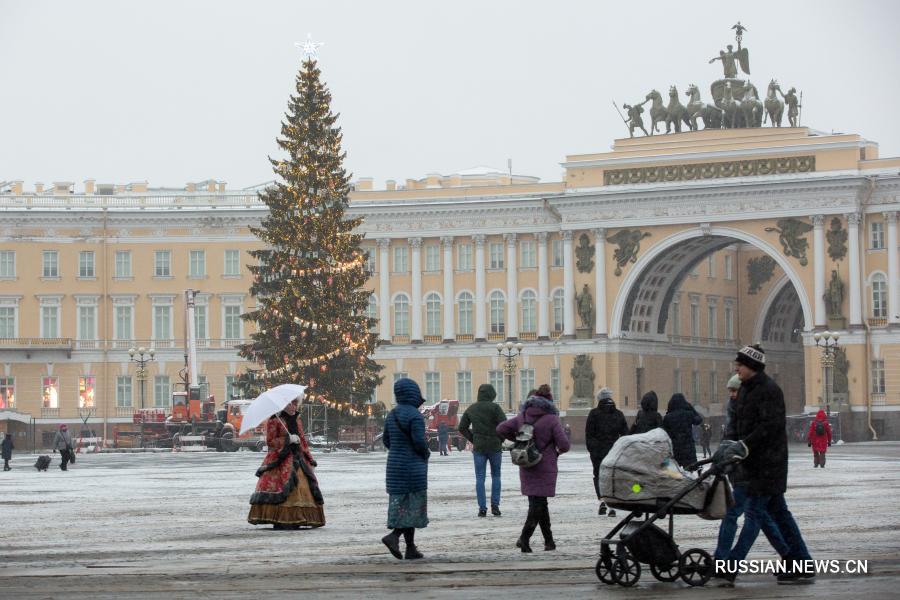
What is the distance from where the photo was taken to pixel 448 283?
273ft

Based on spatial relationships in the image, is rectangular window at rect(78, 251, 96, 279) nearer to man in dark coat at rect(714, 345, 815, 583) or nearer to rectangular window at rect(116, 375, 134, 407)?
rectangular window at rect(116, 375, 134, 407)

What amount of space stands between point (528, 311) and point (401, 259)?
6.31 meters

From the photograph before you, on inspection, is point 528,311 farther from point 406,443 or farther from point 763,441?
point 763,441

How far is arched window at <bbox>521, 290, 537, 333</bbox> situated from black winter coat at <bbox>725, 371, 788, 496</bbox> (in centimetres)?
6728

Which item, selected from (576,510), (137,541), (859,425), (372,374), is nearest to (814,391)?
(859,425)

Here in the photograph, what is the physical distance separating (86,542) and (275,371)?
40898mm

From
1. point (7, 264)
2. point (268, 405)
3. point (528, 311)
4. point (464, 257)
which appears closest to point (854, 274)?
point (528, 311)

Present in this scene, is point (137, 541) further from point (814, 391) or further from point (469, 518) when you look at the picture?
point (814, 391)

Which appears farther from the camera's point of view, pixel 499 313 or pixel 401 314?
pixel 401 314

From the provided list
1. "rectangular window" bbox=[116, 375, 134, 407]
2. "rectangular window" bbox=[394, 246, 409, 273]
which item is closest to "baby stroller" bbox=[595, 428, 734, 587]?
"rectangular window" bbox=[394, 246, 409, 273]

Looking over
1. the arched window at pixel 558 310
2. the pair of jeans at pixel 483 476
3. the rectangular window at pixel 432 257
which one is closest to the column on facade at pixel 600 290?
the arched window at pixel 558 310

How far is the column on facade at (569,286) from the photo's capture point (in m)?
80.4

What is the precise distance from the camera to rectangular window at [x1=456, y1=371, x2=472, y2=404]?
271 ft

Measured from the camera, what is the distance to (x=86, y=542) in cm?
2017
